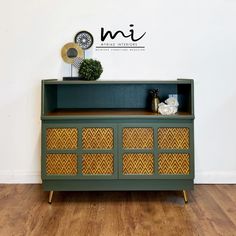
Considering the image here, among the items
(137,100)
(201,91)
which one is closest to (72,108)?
(137,100)

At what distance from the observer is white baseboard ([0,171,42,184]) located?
3213mm

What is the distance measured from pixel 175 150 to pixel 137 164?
13.3 inches

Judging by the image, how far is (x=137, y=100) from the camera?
10.3 ft

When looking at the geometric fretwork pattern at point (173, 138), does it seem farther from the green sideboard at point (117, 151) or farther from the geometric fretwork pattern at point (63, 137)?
the geometric fretwork pattern at point (63, 137)

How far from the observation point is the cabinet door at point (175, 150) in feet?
8.66

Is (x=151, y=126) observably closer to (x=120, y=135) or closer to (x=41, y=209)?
(x=120, y=135)

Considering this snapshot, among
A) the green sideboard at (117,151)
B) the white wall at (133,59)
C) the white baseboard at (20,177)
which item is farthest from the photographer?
the white baseboard at (20,177)

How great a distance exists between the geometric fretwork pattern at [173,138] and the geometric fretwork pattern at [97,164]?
448 mm

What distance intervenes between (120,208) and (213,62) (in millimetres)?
1685

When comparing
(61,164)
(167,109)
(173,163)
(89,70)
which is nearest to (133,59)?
(89,70)

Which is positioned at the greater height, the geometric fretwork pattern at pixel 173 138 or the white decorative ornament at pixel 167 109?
the white decorative ornament at pixel 167 109

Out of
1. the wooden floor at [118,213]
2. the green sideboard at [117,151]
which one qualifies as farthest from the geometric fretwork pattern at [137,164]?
the wooden floor at [118,213]

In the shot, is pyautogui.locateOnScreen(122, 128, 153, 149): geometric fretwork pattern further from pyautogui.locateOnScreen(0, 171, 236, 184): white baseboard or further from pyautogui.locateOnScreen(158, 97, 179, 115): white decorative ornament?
pyautogui.locateOnScreen(0, 171, 236, 184): white baseboard

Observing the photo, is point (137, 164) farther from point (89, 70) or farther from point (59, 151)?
point (89, 70)
